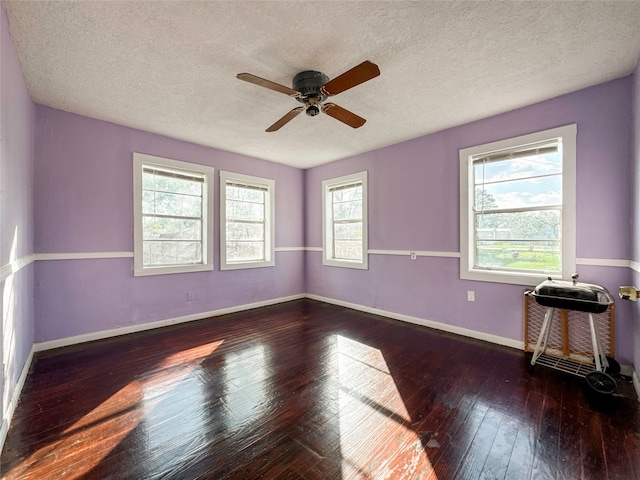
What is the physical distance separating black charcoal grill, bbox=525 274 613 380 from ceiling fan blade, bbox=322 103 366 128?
2184 millimetres

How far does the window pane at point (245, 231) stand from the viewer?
4.68m

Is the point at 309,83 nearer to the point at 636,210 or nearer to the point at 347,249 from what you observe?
the point at 636,210

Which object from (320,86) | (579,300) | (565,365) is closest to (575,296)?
(579,300)

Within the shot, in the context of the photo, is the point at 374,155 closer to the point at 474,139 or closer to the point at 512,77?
the point at 474,139

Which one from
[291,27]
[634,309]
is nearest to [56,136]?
[291,27]

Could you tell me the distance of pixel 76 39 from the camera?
200 centimetres

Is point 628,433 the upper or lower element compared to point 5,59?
lower

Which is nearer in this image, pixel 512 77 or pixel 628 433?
pixel 628 433

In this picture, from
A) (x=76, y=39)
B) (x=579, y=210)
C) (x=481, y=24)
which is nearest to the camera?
(x=481, y=24)

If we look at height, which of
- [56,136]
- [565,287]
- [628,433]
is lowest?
[628,433]

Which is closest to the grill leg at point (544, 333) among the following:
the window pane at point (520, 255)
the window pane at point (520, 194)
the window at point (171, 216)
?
the window pane at point (520, 255)

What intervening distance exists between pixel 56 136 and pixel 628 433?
5.38 m

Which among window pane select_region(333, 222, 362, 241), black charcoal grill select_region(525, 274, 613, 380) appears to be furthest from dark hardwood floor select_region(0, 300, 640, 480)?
window pane select_region(333, 222, 362, 241)

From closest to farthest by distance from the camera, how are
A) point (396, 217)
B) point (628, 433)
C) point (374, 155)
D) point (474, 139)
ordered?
point (628, 433), point (474, 139), point (396, 217), point (374, 155)
